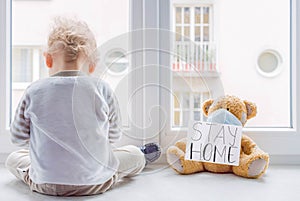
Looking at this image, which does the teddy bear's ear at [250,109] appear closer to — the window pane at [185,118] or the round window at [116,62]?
the window pane at [185,118]

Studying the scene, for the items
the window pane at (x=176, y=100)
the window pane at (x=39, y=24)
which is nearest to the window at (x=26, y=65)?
the window pane at (x=39, y=24)

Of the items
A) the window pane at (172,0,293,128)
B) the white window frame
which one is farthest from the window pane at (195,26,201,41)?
the white window frame

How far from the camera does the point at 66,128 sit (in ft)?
3.15

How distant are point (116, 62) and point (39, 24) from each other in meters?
0.43

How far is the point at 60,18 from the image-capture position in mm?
1105

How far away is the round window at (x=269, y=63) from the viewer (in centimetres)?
147

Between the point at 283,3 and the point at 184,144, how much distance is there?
67 centimetres

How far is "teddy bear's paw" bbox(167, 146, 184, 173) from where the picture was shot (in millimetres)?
1167

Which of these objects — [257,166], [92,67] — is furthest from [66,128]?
[257,166]

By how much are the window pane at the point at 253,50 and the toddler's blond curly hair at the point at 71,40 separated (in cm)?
48

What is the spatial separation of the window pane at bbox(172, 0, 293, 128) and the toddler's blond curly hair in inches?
19.0

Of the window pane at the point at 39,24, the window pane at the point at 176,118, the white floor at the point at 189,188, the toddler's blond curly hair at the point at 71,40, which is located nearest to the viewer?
the white floor at the point at 189,188

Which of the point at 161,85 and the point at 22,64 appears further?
the point at 22,64

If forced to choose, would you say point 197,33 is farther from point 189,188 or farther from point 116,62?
point 189,188
